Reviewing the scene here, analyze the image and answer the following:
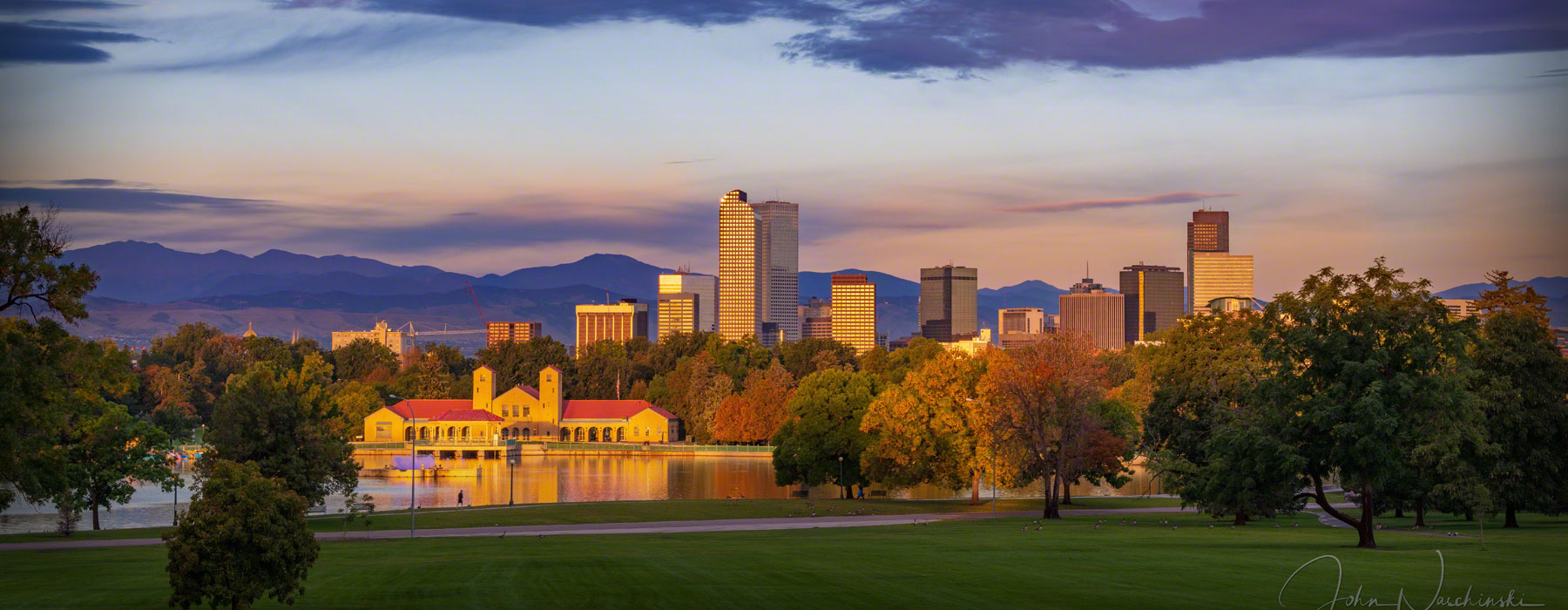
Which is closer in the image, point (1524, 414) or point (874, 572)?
point (874, 572)

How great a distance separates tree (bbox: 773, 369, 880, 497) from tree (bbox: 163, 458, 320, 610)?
160 ft

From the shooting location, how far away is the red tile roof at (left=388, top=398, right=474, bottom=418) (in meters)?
141

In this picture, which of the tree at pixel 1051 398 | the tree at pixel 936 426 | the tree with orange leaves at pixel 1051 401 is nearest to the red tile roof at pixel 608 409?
the tree at pixel 936 426

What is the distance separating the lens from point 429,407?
144250 millimetres

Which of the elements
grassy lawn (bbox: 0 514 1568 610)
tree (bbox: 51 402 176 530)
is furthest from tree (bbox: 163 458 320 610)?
tree (bbox: 51 402 176 530)

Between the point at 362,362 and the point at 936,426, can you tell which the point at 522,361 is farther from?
the point at 936,426

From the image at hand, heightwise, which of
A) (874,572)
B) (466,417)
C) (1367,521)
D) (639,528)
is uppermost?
(1367,521)

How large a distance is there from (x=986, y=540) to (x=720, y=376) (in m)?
108

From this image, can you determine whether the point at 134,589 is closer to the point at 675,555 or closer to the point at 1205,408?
the point at 675,555

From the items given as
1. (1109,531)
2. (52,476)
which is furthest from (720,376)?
(52,476)

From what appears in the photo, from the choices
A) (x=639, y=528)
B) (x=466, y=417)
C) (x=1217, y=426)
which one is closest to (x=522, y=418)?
(x=466, y=417)

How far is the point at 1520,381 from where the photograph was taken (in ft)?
122

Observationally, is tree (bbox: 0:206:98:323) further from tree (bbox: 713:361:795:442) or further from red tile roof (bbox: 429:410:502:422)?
red tile roof (bbox: 429:410:502:422)

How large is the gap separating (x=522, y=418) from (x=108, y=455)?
101 metres
